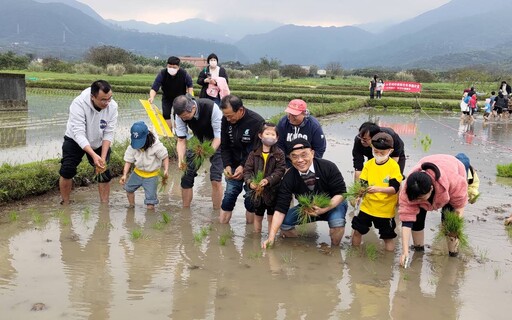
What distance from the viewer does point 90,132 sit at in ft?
19.2

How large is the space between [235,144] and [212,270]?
1.70 meters

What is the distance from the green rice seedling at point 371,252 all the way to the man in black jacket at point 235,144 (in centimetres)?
137

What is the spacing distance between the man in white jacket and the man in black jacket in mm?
1404

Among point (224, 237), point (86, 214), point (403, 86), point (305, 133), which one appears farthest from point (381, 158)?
point (403, 86)

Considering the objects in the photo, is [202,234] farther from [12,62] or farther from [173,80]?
[12,62]

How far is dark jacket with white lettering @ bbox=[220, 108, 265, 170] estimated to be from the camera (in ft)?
17.9

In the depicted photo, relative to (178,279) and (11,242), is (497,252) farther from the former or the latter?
(11,242)

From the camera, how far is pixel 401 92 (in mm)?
32750

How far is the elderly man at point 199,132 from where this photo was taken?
5.76 metres

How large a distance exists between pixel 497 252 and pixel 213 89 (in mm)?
5165

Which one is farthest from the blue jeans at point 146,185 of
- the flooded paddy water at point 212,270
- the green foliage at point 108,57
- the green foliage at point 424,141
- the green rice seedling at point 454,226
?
the green foliage at point 108,57

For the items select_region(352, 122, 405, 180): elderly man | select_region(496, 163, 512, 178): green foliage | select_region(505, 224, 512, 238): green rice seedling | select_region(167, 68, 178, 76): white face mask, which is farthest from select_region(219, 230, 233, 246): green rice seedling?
select_region(496, 163, 512, 178): green foliage

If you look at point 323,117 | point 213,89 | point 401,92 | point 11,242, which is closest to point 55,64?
point 401,92

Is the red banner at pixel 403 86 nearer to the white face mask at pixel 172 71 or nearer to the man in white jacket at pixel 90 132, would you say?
the white face mask at pixel 172 71
